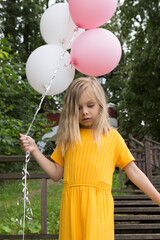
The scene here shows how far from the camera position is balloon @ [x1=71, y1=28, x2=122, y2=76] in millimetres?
2211

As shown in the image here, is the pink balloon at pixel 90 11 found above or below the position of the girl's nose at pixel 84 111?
above

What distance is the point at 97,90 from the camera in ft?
6.50

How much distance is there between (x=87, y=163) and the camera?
1.91 metres

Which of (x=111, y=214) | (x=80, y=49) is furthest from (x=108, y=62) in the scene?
(x=111, y=214)

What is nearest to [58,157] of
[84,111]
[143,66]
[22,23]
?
[84,111]

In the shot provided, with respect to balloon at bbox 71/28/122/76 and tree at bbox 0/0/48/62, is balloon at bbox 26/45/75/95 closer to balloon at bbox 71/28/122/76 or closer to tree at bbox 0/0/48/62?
balloon at bbox 71/28/122/76

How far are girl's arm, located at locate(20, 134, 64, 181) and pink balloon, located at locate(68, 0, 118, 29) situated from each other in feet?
3.14

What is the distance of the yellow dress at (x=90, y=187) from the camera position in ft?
5.88

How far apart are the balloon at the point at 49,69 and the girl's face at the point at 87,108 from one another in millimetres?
473


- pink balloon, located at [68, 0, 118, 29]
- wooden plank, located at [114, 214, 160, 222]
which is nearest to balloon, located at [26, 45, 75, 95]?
pink balloon, located at [68, 0, 118, 29]

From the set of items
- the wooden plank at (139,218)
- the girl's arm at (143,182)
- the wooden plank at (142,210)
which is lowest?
the wooden plank at (139,218)

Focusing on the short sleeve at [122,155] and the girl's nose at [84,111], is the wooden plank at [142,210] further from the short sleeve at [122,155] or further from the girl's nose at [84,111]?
the girl's nose at [84,111]

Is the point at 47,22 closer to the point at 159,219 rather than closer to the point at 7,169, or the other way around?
the point at 159,219

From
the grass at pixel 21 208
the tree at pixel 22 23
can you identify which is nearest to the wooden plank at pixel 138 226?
the grass at pixel 21 208
